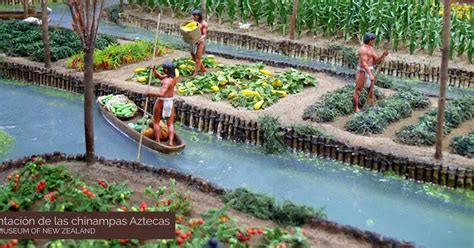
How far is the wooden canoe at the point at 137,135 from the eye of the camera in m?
11.9

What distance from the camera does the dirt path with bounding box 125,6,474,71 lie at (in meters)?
17.8

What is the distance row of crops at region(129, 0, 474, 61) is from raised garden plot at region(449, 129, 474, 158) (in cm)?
627

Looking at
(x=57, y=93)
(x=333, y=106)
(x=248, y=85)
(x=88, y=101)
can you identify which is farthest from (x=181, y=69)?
(x=88, y=101)

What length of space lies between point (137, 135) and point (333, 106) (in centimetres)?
409

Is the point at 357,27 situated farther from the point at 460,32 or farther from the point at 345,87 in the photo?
the point at 345,87

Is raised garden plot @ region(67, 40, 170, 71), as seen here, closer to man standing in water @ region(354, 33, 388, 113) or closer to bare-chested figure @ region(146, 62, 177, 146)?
bare-chested figure @ region(146, 62, 177, 146)

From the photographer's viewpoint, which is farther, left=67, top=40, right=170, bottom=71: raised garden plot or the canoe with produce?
left=67, top=40, right=170, bottom=71: raised garden plot

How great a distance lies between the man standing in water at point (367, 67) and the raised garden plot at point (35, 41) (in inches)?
318

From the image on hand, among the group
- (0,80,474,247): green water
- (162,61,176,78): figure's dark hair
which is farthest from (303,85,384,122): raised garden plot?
(162,61,176,78): figure's dark hair

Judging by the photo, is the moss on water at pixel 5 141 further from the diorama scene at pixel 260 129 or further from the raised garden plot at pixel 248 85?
the raised garden plot at pixel 248 85

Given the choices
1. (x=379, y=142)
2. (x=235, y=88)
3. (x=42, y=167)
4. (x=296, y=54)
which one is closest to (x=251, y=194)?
(x=42, y=167)

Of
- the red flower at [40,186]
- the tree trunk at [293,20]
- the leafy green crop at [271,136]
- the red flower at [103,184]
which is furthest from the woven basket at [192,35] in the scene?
the red flower at [40,186]

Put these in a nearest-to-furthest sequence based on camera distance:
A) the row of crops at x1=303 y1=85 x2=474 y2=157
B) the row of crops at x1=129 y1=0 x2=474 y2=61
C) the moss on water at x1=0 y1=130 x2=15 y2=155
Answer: the row of crops at x1=303 y1=85 x2=474 y2=157 → the moss on water at x1=0 y1=130 x2=15 y2=155 → the row of crops at x1=129 y1=0 x2=474 y2=61

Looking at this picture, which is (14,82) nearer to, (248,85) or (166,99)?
(248,85)
